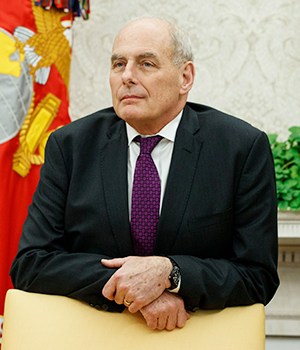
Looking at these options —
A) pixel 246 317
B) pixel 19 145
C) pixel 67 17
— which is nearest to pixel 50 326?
pixel 246 317

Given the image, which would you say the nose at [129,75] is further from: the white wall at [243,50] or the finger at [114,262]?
the white wall at [243,50]

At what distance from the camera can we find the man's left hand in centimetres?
196

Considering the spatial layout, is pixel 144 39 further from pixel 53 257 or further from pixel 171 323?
pixel 171 323

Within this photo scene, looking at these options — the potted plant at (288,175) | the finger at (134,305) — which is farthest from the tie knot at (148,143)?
the potted plant at (288,175)

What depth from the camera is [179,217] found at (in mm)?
2135

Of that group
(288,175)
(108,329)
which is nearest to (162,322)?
(108,329)

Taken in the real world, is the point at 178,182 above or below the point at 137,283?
above

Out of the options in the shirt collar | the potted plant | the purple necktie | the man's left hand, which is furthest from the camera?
the potted plant

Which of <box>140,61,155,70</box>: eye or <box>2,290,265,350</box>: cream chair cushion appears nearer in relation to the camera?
<box>2,290,265,350</box>: cream chair cushion

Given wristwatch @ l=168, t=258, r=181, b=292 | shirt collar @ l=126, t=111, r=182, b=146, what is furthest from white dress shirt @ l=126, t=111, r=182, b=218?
wristwatch @ l=168, t=258, r=181, b=292

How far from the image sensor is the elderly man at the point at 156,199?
206 centimetres

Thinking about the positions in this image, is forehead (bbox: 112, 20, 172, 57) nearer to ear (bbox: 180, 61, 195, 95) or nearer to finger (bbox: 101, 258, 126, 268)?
Result: ear (bbox: 180, 61, 195, 95)

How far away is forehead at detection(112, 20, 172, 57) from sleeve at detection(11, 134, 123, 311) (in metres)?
0.35

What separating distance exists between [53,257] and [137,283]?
0.28 metres
